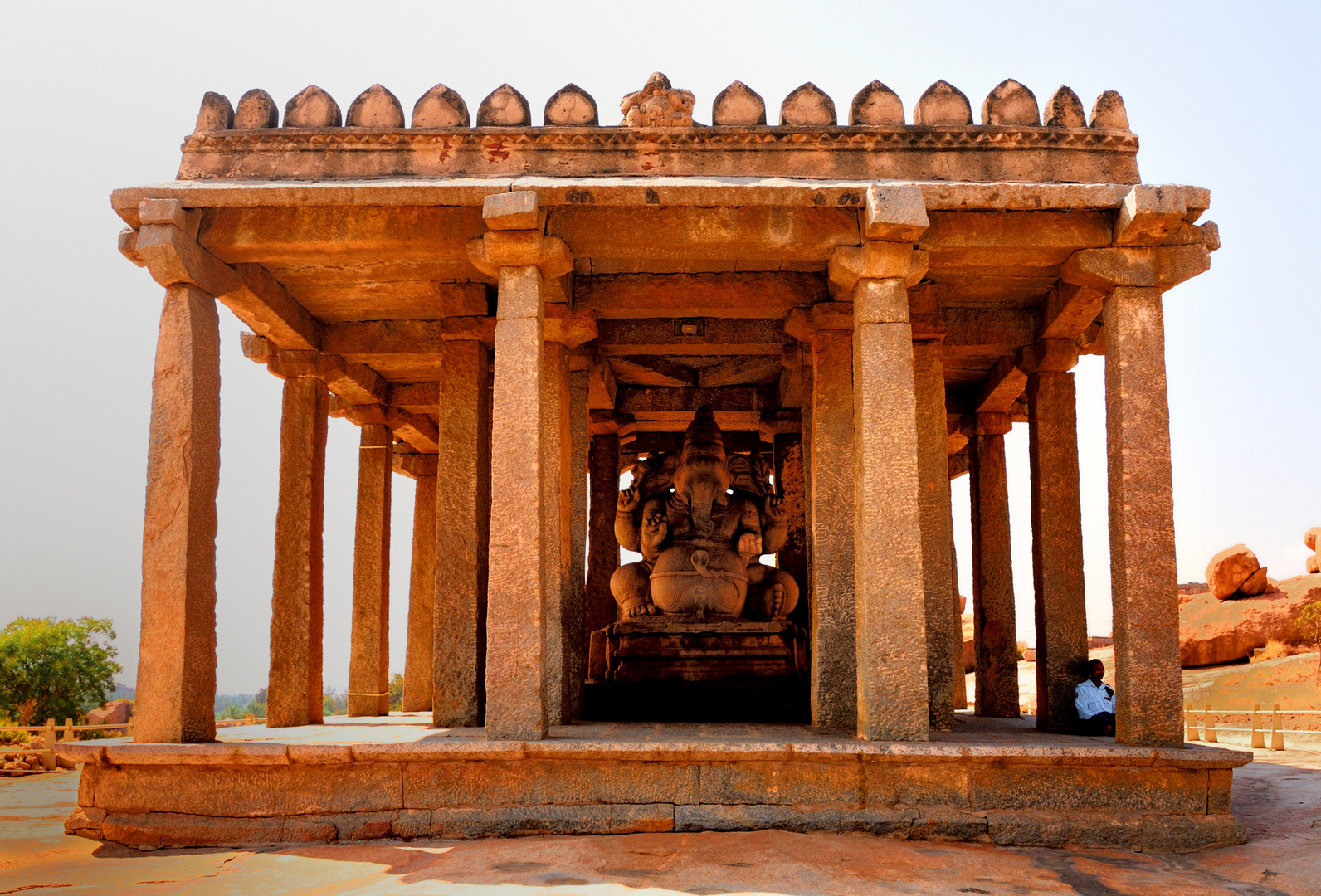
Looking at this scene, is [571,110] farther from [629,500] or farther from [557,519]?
[629,500]

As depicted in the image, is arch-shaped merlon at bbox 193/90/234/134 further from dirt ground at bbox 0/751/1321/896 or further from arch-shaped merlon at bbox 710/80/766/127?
dirt ground at bbox 0/751/1321/896

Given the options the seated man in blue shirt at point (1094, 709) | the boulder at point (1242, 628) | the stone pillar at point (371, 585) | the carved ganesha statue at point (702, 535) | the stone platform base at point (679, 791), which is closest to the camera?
the stone platform base at point (679, 791)

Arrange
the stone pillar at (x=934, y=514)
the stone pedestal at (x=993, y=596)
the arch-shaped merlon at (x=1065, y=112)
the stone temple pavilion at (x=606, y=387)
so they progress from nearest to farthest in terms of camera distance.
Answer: the stone temple pavilion at (x=606, y=387) → the arch-shaped merlon at (x=1065, y=112) → the stone pillar at (x=934, y=514) → the stone pedestal at (x=993, y=596)

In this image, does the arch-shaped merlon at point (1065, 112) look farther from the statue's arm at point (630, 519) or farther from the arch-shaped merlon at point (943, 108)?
the statue's arm at point (630, 519)

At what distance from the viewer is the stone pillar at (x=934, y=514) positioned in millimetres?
11359

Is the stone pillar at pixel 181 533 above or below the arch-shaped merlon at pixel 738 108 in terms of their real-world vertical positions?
below

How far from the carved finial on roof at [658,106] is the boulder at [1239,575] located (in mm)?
27290

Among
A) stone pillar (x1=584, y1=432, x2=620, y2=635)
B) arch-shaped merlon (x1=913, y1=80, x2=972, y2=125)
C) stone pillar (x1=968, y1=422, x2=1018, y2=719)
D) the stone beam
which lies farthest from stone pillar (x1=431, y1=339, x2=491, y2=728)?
stone pillar (x1=968, y1=422, x2=1018, y2=719)

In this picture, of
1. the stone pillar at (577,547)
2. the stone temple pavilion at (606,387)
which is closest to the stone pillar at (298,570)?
the stone temple pavilion at (606,387)

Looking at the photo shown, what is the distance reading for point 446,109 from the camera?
34.5 ft

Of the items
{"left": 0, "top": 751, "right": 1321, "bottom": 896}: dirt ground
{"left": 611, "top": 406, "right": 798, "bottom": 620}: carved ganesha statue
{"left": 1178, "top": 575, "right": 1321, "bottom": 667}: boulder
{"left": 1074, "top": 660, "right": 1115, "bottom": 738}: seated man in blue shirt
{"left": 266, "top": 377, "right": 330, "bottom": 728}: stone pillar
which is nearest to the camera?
{"left": 0, "top": 751, "right": 1321, "bottom": 896}: dirt ground

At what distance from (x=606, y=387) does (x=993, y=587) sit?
6.30 m

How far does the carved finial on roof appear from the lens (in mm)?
10414

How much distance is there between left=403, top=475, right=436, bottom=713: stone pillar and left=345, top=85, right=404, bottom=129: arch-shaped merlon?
834cm
